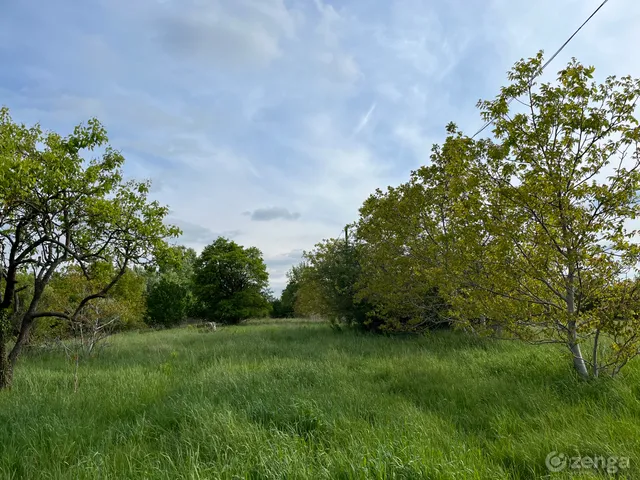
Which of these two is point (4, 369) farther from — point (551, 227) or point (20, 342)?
point (551, 227)

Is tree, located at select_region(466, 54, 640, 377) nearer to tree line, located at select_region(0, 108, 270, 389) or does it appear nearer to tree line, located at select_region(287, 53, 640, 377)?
tree line, located at select_region(287, 53, 640, 377)

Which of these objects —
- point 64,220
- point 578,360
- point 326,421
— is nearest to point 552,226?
point 578,360

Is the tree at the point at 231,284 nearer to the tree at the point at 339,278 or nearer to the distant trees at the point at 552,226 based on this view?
the tree at the point at 339,278

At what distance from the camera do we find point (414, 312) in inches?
467

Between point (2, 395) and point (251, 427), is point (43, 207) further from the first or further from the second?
point (251, 427)

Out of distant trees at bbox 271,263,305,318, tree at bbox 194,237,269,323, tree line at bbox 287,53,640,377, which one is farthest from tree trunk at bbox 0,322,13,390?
distant trees at bbox 271,263,305,318

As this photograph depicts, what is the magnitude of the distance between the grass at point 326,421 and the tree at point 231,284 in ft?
78.2

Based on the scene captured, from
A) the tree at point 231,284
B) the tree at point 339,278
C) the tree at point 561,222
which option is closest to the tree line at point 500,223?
the tree at point 561,222

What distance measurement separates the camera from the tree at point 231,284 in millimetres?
31062

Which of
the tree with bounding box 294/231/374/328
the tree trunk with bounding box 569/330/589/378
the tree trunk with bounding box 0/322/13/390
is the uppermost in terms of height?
the tree with bounding box 294/231/374/328

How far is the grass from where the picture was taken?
3020mm

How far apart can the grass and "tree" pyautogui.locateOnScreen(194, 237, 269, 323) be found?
23.8 m

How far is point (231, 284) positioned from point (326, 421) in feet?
98.6

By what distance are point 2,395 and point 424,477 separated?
7.48 meters
